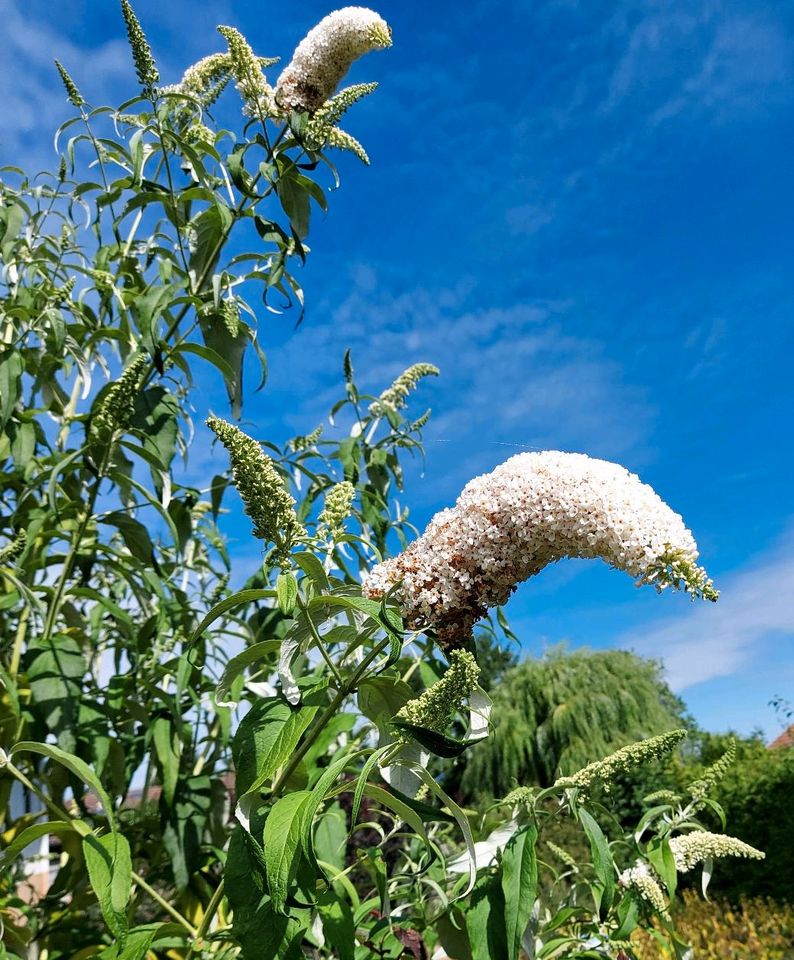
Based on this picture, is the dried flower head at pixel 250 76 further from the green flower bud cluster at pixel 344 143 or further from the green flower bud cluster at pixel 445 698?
the green flower bud cluster at pixel 445 698

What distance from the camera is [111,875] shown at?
1036 millimetres

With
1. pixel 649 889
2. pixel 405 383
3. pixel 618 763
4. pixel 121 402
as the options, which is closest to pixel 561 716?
pixel 405 383

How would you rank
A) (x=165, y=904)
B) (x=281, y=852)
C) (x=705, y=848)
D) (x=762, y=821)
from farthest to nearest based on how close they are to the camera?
(x=762, y=821), (x=705, y=848), (x=165, y=904), (x=281, y=852)

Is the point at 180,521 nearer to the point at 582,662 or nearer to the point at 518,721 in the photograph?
the point at 518,721

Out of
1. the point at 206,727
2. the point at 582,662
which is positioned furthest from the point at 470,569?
the point at 582,662

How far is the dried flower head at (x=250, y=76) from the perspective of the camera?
75.2 inches

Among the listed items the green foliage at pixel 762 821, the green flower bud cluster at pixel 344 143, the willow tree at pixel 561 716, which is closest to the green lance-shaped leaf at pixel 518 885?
the green flower bud cluster at pixel 344 143

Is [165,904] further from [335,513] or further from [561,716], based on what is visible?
[561,716]

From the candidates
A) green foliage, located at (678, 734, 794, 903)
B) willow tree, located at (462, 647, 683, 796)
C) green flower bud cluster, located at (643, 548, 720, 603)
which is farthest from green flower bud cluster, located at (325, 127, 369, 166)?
willow tree, located at (462, 647, 683, 796)

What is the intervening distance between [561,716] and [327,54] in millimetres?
15173

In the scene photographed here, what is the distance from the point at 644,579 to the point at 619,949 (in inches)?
36.8

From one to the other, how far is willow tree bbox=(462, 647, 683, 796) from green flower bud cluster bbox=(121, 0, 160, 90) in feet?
45.6

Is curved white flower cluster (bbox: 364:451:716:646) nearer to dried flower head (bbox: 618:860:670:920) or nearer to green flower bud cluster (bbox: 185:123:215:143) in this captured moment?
dried flower head (bbox: 618:860:670:920)

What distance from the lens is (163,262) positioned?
197 centimetres
